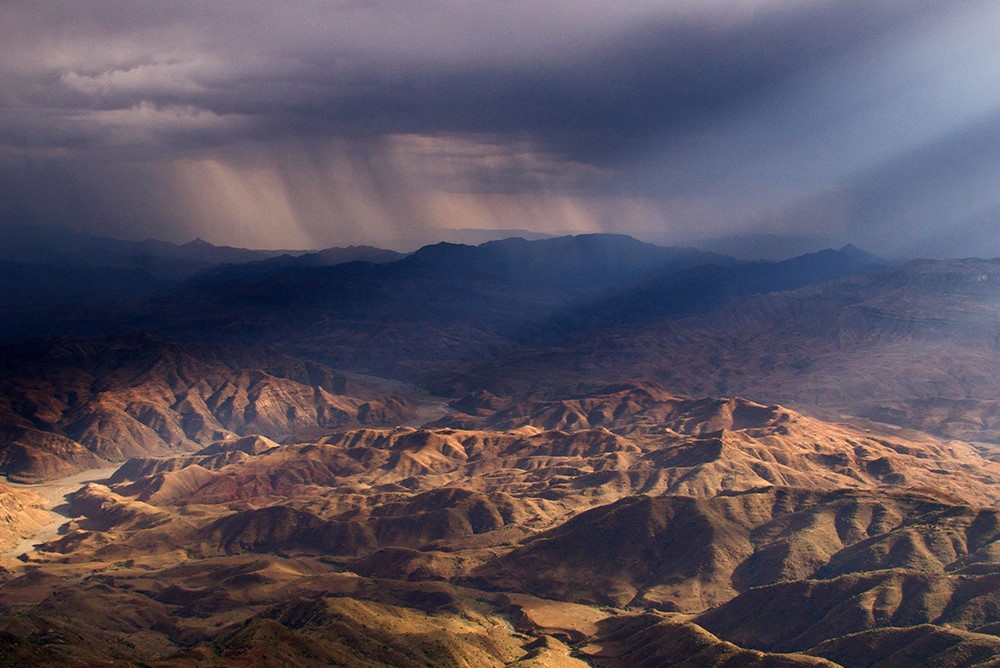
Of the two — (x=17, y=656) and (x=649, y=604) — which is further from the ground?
(x=17, y=656)

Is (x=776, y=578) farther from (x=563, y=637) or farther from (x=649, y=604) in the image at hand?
(x=563, y=637)

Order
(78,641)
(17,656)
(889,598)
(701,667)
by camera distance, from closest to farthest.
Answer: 1. (17,656)
2. (701,667)
3. (78,641)
4. (889,598)

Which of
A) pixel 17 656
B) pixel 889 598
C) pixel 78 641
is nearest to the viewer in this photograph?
pixel 17 656

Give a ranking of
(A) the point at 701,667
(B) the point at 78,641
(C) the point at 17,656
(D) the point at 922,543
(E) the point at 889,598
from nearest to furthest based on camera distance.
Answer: (C) the point at 17,656, (A) the point at 701,667, (B) the point at 78,641, (E) the point at 889,598, (D) the point at 922,543

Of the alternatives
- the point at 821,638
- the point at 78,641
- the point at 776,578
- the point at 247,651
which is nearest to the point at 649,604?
the point at 776,578


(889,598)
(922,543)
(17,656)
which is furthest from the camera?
(922,543)

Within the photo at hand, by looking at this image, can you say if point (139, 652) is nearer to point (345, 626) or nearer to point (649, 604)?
point (345, 626)

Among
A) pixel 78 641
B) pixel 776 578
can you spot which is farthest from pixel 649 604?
Answer: pixel 78 641

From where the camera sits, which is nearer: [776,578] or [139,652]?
[139,652]

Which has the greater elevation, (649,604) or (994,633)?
(994,633)
